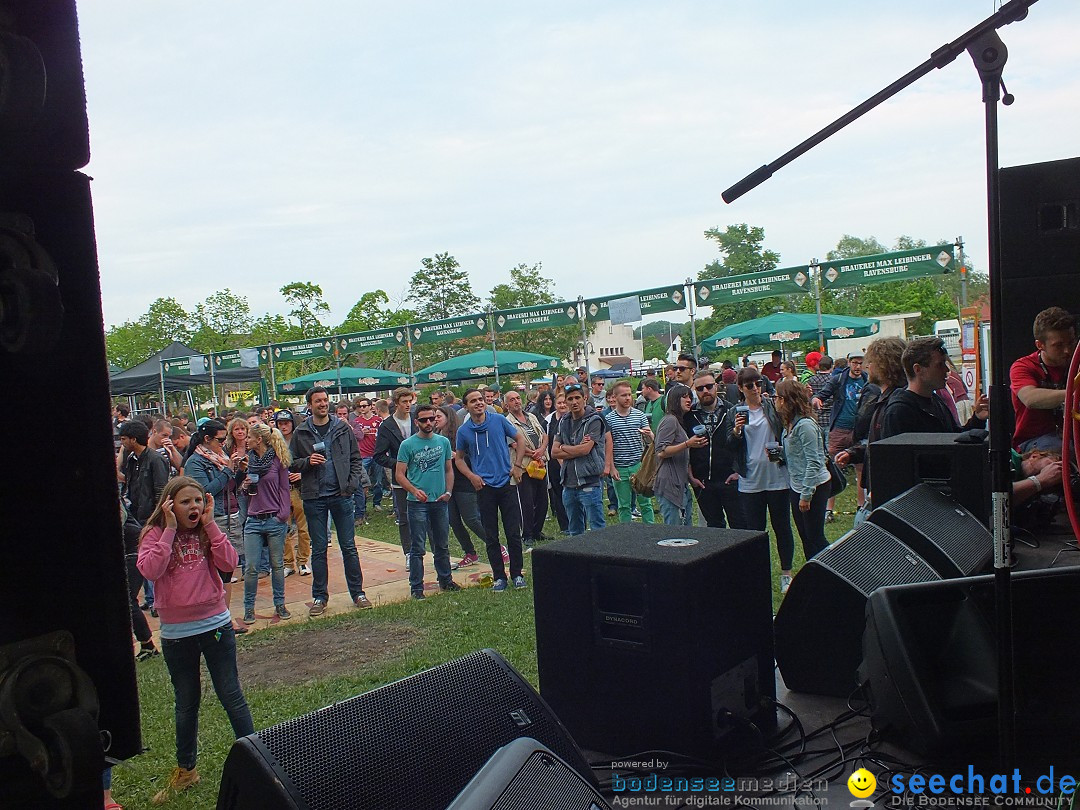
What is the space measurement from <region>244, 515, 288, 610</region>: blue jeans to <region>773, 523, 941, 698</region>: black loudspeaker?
5.51 m

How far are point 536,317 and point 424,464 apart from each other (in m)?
8.16

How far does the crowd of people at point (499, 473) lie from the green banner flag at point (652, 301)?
3292mm

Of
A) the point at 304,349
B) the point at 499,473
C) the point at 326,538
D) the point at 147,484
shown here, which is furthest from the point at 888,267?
the point at 304,349

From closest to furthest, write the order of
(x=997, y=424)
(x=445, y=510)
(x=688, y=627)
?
(x=997, y=424), (x=688, y=627), (x=445, y=510)

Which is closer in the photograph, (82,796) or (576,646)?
(82,796)

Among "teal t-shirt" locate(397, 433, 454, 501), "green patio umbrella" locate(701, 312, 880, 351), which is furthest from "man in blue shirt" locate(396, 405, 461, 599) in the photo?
"green patio umbrella" locate(701, 312, 880, 351)

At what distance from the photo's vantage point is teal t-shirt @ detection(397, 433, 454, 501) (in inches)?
323

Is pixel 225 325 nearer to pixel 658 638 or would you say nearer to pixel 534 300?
pixel 534 300

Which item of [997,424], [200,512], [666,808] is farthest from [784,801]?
[200,512]

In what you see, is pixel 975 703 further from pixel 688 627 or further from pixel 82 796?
pixel 82 796

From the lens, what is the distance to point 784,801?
2826 mm

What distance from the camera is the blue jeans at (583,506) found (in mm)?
9000

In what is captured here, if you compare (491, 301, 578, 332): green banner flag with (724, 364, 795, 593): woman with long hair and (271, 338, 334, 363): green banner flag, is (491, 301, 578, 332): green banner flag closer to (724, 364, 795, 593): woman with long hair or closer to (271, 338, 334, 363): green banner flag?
(271, 338, 334, 363): green banner flag

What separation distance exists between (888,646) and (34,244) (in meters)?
2.91
